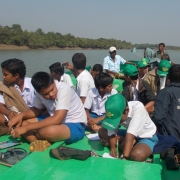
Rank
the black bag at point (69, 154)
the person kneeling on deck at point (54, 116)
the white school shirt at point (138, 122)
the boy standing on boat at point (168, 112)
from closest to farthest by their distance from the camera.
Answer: the black bag at point (69, 154)
the white school shirt at point (138, 122)
the person kneeling on deck at point (54, 116)
the boy standing on boat at point (168, 112)

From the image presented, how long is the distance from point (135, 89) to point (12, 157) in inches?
67.6

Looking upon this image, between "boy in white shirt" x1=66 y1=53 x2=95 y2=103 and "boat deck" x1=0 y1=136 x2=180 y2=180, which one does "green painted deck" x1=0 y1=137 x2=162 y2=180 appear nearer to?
"boat deck" x1=0 y1=136 x2=180 y2=180

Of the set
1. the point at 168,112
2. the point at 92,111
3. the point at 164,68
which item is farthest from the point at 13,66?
the point at 164,68

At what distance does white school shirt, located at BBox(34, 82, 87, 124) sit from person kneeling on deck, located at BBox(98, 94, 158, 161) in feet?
1.32

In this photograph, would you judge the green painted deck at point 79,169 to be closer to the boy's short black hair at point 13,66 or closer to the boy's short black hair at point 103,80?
the boy's short black hair at point 103,80

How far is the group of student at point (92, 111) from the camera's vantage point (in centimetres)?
206

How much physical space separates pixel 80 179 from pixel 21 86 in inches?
60.3

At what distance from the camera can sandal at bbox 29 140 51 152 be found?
2.12 meters

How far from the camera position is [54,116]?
7.34 feet

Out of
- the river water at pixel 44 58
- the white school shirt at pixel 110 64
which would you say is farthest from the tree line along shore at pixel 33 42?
the white school shirt at pixel 110 64

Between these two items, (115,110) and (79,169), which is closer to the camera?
(79,169)

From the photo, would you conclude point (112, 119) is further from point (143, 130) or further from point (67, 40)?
point (67, 40)

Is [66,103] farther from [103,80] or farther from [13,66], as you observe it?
Answer: [13,66]

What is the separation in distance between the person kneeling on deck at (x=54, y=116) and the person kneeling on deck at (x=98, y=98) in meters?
0.34
